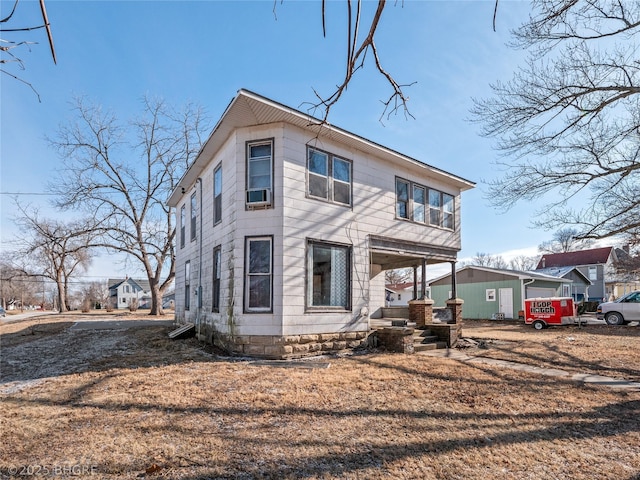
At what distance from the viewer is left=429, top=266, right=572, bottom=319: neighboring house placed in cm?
2298

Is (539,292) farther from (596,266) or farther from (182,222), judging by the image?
(182,222)

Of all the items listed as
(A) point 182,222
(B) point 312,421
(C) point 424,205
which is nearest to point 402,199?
(C) point 424,205

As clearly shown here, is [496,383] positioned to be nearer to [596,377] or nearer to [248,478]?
[596,377]

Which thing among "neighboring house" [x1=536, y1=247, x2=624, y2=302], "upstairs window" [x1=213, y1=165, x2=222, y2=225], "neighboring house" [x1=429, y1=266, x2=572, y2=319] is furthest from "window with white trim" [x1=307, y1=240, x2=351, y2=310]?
"neighboring house" [x1=536, y1=247, x2=624, y2=302]

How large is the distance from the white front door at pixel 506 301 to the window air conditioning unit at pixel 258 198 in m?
20.2

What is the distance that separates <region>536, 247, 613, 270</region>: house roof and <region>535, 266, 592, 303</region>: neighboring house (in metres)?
7.83

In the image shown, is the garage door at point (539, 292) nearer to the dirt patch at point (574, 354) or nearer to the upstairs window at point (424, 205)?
the dirt patch at point (574, 354)

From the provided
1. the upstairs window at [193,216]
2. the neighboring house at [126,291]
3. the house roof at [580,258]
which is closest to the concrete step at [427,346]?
the upstairs window at [193,216]

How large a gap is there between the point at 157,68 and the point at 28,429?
568 cm

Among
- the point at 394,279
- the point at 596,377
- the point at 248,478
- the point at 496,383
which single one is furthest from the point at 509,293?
the point at 394,279

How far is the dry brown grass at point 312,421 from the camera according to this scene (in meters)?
3.38

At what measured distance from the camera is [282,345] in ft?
26.2

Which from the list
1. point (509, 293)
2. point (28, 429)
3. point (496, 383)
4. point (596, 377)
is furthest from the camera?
point (509, 293)

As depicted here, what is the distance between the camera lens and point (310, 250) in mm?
8633
